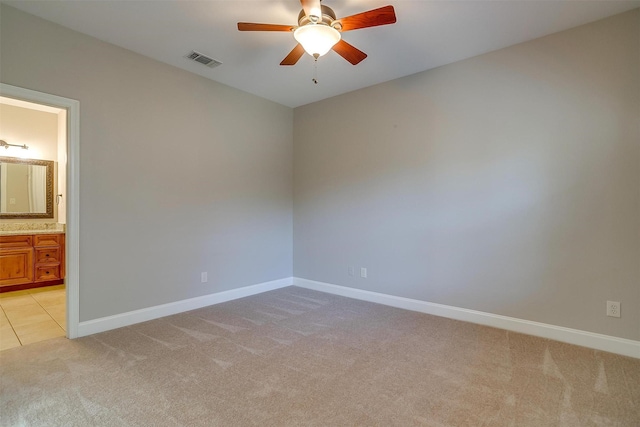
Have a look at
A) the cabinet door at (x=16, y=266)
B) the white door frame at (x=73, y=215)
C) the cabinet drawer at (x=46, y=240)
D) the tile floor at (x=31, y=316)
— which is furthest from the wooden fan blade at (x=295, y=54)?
the cabinet door at (x=16, y=266)

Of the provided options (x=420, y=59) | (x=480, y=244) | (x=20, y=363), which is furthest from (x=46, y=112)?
(x=480, y=244)

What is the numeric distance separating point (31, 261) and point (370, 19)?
553 centimetres

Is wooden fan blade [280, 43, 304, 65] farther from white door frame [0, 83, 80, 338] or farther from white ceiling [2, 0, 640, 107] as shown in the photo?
white door frame [0, 83, 80, 338]

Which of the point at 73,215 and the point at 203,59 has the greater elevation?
the point at 203,59

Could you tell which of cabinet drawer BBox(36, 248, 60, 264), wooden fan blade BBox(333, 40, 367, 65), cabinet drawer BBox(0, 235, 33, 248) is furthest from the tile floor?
wooden fan blade BBox(333, 40, 367, 65)

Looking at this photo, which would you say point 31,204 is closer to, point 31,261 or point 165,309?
point 31,261

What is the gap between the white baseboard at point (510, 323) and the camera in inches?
99.8

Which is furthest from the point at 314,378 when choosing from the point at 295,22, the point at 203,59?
the point at 203,59

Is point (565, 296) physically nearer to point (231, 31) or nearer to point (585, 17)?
point (585, 17)

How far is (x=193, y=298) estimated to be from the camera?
3660 millimetres

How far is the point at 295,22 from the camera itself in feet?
8.77

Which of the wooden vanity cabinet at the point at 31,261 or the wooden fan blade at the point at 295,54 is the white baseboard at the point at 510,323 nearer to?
the wooden fan blade at the point at 295,54

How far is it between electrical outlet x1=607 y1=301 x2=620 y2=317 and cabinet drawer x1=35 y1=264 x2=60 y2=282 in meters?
6.78

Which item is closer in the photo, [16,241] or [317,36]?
[317,36]
